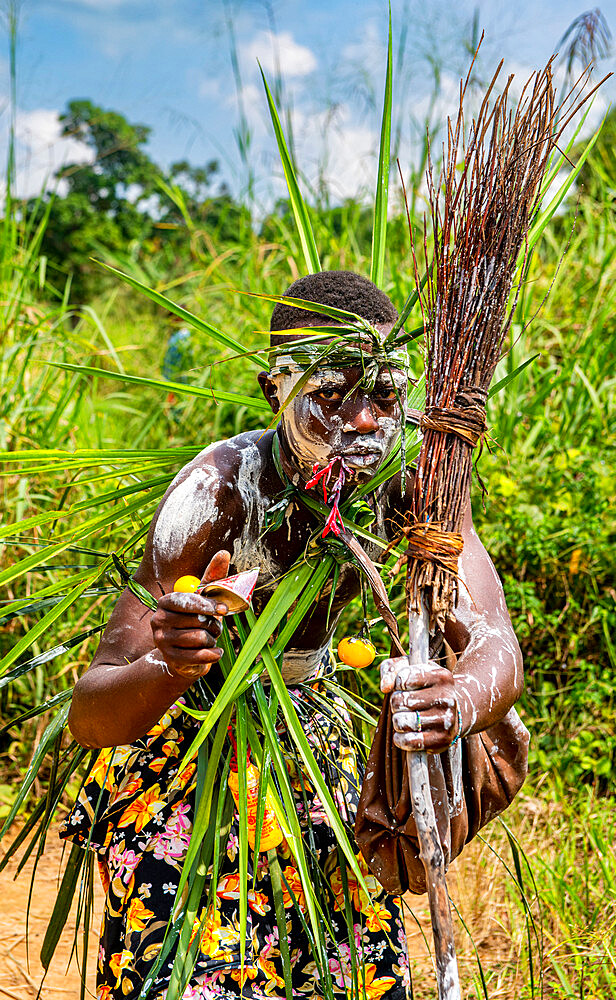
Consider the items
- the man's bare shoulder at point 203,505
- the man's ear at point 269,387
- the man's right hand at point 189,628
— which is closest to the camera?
the man's right hand at point 189,628

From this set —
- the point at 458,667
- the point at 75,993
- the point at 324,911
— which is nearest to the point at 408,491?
the point at 458,667

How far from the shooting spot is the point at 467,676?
134 cm

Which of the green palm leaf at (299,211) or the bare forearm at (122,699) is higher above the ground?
the green palm leaf at (299,211)

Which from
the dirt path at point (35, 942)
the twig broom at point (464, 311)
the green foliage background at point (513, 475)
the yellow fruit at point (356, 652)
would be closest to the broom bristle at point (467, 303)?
the twig broom at point (464, 311)

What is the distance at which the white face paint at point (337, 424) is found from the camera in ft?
5.08

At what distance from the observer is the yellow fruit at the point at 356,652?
58.6 inches

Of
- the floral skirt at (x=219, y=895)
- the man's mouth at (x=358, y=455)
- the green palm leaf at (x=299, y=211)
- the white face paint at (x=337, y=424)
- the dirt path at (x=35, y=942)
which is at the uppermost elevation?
the green palm leaf at (x=299, y=211)

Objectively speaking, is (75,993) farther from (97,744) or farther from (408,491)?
(408,491)

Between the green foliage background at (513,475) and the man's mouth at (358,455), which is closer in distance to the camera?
the man's mouth at (358,455)

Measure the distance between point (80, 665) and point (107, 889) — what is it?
1676mm

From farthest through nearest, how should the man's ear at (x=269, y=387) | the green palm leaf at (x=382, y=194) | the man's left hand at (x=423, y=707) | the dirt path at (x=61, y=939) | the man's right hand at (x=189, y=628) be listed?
the dirt path at (x=61, y=939) < the green palm leaf at (x=382, y=194) < the man's ear at (x=269, y=387) < the man's right hand at (x=189, y=628) < the man's left hand at (x=423, y=707)

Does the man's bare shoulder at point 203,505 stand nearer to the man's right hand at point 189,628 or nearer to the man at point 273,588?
the man at point 273,588

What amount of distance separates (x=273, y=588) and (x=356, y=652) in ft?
0.98

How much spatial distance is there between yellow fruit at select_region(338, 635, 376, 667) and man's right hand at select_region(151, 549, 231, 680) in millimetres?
230
